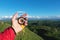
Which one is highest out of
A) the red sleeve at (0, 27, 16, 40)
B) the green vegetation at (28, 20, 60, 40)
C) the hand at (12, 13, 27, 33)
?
the hand at (12, 13, 27, 33)

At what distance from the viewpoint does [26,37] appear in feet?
52.6

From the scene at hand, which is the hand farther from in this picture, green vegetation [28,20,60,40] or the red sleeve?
green vegetation [28,20,60,40]

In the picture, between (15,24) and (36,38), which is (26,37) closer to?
(36,38)

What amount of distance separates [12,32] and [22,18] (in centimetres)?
14

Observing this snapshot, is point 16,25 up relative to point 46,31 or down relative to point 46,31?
up

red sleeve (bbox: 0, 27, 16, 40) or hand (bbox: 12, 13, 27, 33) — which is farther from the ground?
hand (bbox: 12, 13, 27, 33)

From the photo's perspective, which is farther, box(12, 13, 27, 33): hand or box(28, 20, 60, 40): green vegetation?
box(28, 20, 60, 40): green vegetation

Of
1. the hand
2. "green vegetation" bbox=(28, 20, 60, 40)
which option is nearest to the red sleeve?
the hand

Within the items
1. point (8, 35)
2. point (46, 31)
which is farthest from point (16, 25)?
point (46, 31)

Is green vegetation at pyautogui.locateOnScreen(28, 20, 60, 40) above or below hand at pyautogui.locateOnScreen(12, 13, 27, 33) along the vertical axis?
below

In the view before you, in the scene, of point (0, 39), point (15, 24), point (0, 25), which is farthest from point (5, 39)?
point (0, 25)

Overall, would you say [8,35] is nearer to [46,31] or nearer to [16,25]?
[16,25]

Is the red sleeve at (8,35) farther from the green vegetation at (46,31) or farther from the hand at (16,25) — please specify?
the green vegetation at (46,31)

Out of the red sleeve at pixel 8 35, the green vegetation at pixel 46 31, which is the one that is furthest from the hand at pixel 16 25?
the green vegetation at pixel 46 31
